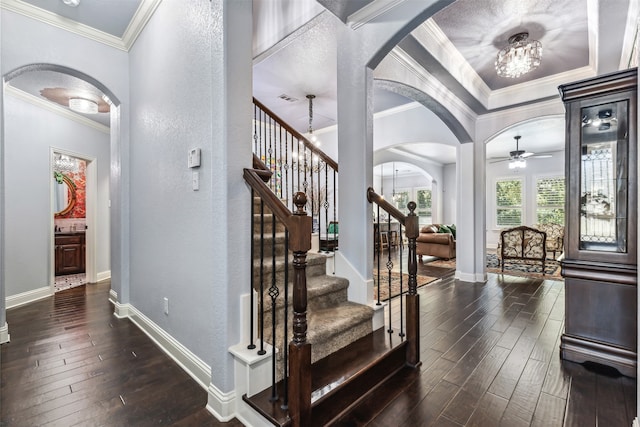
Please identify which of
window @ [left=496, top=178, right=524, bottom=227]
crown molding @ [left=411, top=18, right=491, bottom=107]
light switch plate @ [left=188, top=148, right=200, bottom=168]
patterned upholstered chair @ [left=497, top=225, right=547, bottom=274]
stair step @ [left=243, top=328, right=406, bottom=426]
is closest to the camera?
stair step @ [left=243, top=328, right=406, bottom=426]

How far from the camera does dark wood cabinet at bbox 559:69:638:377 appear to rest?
81.5 inches

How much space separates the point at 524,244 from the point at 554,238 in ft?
7.85

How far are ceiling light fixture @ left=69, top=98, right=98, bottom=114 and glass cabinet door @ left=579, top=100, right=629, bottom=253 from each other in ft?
19.4

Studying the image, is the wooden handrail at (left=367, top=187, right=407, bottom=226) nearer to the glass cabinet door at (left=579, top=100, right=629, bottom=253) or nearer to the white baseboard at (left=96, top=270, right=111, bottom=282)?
the glass cabinet door at (left=579, top=100, right=629, bottom=253)

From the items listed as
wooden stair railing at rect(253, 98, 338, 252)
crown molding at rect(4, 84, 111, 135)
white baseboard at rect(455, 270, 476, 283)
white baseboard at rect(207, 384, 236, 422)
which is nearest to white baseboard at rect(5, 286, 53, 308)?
crown molding at rect(4, 84, 111, 135)

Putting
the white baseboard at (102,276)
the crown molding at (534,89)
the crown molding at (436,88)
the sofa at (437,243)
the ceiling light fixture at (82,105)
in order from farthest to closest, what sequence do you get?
1. the sofa at (437,243)
2. the white baseboard at (102,276)
3. the ceiling light fixture at (82,105)
4. the crown molding at (534,89)
5. the crown molding at (436,88)

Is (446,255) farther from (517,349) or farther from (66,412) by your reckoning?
(66,412)

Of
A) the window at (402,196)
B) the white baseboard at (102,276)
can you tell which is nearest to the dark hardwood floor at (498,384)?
the white baseboard at (102,276)

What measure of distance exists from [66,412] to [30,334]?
1662mm

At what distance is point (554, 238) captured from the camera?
6.98 metres

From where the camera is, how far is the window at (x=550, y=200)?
8.23 meters

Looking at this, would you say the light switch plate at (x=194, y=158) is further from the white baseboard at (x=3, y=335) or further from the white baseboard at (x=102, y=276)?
the white baseboard at (x=102, y=276)

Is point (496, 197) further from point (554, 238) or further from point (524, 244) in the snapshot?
point (524, 244)

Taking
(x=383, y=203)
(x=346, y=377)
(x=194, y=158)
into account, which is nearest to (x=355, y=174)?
(x=383, y=203)
